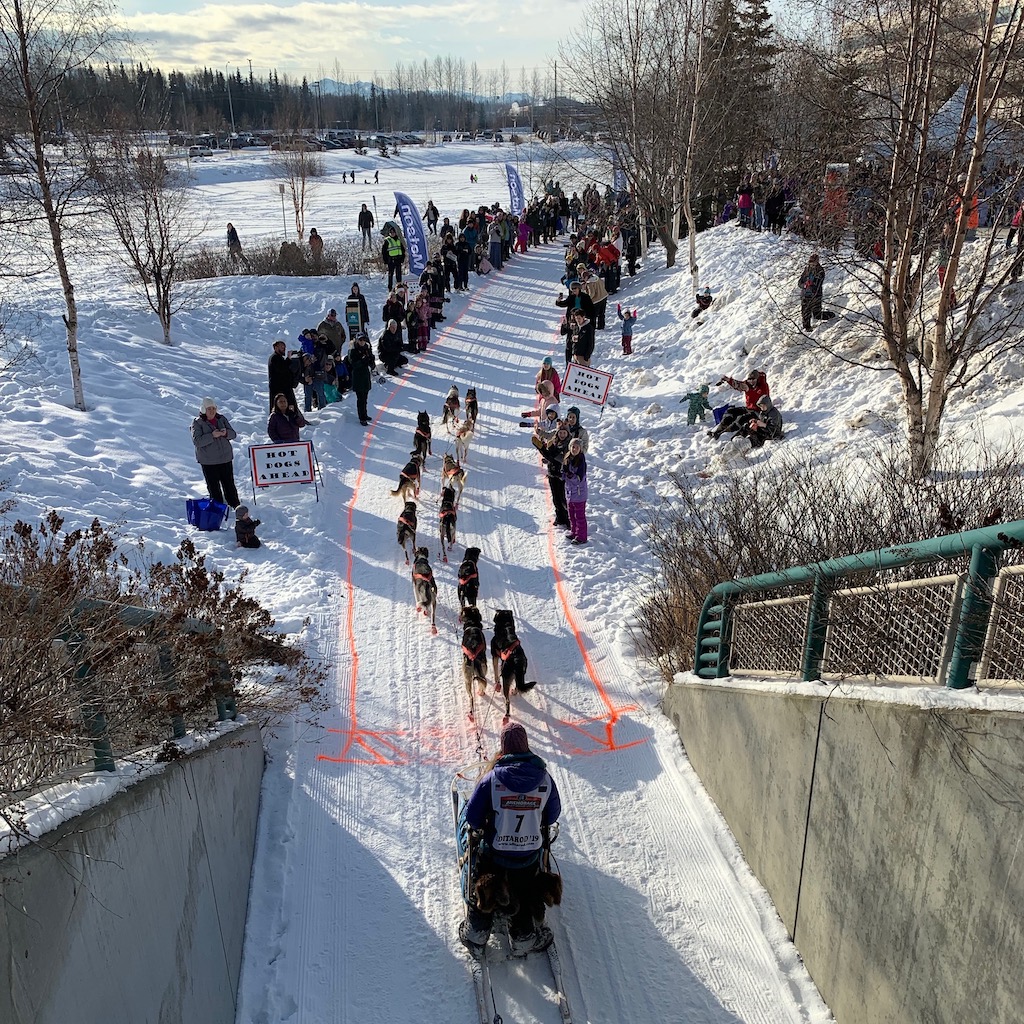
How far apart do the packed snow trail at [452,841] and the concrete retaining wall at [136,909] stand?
0.71 m

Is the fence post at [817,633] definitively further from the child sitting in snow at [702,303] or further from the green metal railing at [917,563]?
the child sitting in snow at [702,303]

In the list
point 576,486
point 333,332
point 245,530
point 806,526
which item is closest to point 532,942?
point 806,526

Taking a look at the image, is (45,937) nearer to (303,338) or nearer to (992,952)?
(992,952)

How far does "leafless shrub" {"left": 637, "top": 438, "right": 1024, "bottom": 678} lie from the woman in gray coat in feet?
20.2

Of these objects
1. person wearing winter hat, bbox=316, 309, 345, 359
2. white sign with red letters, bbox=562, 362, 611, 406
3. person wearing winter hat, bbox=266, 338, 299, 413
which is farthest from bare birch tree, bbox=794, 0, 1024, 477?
person wearing winter hat, bbox=316, 309, 345, 359

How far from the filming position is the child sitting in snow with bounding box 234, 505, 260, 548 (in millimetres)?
11695

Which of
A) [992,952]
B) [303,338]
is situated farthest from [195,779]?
[303,338]

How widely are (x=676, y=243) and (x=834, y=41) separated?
18.8 metres

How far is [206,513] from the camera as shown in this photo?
12086mm

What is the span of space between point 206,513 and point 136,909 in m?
8.74

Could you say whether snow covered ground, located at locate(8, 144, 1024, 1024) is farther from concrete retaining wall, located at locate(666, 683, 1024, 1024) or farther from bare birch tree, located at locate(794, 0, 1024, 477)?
bare birch tree, located at locate(794, 0, 1024, 477)

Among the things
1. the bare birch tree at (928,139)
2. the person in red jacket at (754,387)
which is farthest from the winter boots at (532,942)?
the person in red jacket at (754,387)

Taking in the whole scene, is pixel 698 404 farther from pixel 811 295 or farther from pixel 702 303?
pixel 702 303

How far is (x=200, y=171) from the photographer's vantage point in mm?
68125
